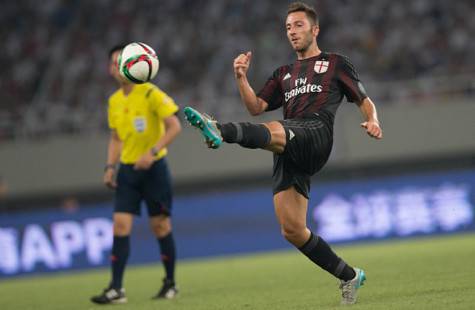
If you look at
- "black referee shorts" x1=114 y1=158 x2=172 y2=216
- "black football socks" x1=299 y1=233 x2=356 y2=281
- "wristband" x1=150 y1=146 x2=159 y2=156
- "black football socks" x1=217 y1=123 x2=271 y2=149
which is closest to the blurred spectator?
"black referee shorts" x1=114 y1=158 x2=172 y2=216

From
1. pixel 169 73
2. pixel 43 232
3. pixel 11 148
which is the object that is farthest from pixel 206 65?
pixel 43 232

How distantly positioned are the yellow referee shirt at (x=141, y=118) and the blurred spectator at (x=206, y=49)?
31.6 feet

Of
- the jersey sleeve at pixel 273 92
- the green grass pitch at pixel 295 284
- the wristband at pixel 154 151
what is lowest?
the green grass pitch at pixel 295 284

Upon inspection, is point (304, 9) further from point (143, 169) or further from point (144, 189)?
point (144, 189)

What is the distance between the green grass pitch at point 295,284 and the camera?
6.83 m

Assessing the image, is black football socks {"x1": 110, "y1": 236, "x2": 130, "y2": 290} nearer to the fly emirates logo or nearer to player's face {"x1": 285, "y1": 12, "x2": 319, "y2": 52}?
the fly emirates logo

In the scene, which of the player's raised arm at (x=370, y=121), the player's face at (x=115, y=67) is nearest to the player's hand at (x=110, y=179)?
the player's face at (x=115, y=67)

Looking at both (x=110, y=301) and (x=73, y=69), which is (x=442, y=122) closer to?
(x=73, y=69)

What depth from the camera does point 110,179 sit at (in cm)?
893

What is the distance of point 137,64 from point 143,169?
1.32 meters

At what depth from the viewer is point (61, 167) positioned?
20266 mm

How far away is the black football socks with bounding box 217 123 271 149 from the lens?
6.03m

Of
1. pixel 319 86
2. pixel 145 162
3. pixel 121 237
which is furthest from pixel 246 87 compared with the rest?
pixel 121 237

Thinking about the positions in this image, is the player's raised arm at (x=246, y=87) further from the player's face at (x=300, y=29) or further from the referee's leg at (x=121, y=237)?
the referee's leg at (x=121, y=237)
